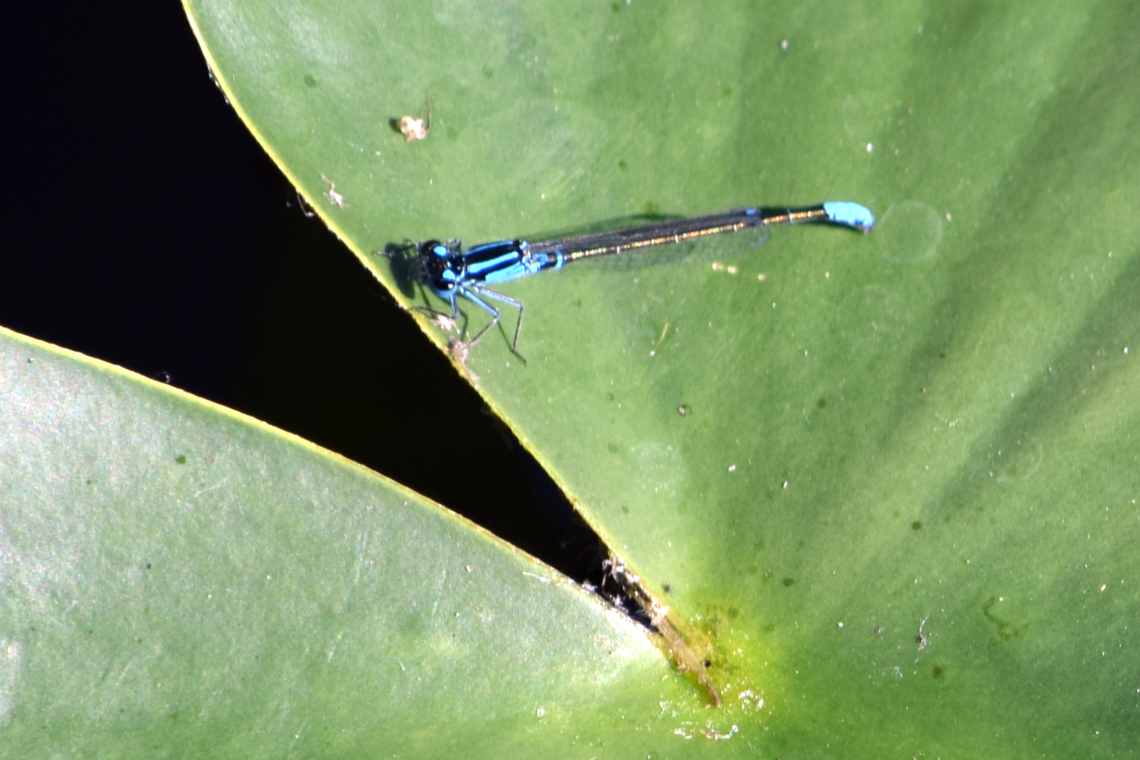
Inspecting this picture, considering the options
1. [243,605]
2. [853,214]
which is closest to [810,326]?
[853,214]

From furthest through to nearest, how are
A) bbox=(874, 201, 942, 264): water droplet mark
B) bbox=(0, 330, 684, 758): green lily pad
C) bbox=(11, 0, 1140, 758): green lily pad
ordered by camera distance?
bbox=(874, 201, 942, 264): water droplet mark < bbox=(11, 0, 1140, 758): green lily pad < bbox=(0, 330, 684, 758): green lily pad

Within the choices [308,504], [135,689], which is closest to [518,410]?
[308,504]

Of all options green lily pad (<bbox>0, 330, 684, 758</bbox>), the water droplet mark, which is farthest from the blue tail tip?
green lily pad (<bbox>0, 330, 684, 758</bbox>)

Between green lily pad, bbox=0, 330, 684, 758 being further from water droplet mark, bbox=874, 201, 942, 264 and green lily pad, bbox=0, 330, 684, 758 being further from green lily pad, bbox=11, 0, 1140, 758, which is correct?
water droplet mark, bbox=874, 201, 942, 264

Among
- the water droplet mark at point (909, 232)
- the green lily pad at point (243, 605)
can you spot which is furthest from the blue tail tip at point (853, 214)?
the green lily pad at point (243, 605)

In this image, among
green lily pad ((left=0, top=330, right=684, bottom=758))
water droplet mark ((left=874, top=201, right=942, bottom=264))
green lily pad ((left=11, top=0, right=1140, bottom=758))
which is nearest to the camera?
green lily pad ((left=0, top=330, right=684, bottom=758))
